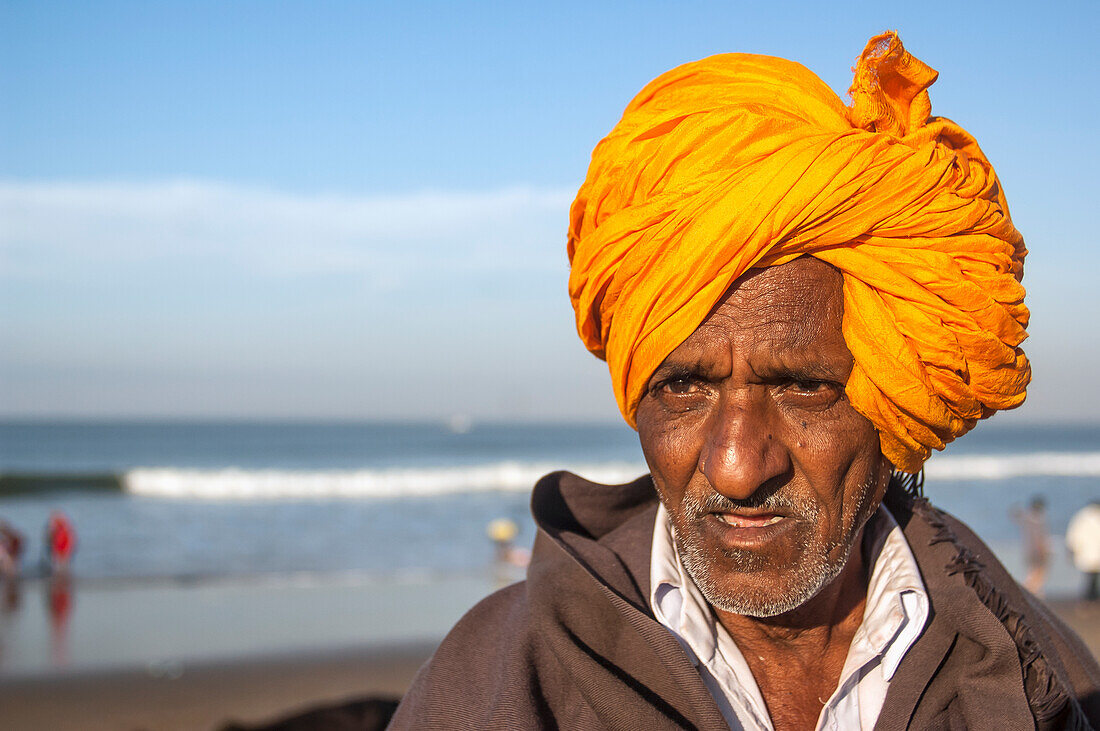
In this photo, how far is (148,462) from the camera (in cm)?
4088

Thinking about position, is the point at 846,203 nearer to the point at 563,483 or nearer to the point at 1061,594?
the point at 563,483

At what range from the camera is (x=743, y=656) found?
215 centimetres

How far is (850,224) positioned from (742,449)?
0.54m

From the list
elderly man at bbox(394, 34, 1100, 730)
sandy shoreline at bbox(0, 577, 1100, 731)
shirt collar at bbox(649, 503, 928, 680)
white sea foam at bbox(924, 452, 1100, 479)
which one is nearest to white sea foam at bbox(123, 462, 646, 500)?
white sea foam at bbox(924, 452, 1100, 479)

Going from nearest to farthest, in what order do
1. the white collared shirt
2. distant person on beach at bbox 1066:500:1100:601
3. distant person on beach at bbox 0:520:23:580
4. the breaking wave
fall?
the white collared shirt < distant person on beach at bbox 1066:500:1100:601 < distant person on beach at bbox 0:520:23:580 < the breaking wave

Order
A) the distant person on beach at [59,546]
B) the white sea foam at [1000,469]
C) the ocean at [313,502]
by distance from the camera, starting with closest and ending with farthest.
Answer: the distant person on beach at [59,546], the ocean at [313,502], the white sea foam at [1000,469]

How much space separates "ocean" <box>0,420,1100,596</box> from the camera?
15.9m

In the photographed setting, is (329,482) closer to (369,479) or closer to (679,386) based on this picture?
(369,479)

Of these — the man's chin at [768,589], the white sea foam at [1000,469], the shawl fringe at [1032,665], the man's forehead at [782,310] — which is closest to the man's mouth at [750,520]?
the man's chin at [768,589]

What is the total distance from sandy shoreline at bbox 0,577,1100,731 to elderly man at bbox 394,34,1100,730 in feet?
19.8

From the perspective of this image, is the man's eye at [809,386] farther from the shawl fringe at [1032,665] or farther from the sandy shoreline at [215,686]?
the sandy shoreline at [215,686]

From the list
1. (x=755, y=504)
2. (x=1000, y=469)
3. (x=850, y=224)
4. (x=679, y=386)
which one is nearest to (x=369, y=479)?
(x=1000, y=469)

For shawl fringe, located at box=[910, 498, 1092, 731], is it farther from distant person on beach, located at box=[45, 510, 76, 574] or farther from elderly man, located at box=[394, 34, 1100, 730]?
distant person on beach, located at box=[45, 510, 76, 574]

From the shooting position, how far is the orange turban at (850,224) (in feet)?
6.32
